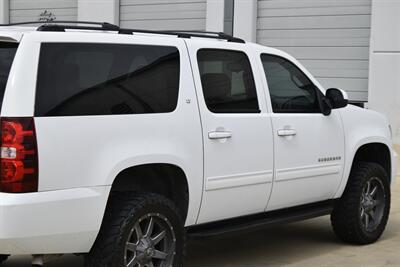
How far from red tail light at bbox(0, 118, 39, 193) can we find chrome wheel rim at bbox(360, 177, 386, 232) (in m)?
3.75

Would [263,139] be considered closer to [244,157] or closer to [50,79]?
[244,157]

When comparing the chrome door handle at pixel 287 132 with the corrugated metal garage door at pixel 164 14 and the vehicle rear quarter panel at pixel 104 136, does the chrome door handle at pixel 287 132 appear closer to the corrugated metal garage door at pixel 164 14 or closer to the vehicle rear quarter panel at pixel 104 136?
the vehicle rear quarter panel at pixel 104 136

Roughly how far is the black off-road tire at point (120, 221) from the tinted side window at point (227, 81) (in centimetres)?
93

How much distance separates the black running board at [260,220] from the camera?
17.2ft

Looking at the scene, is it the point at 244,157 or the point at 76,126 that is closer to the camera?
the point at 76,126

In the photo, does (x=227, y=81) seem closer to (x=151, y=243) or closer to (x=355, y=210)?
(x=151, y=243)

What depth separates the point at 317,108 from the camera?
632cm

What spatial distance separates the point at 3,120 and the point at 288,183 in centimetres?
267

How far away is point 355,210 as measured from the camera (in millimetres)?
6617

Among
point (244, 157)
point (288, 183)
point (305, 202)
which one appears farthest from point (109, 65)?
point (305, 202)

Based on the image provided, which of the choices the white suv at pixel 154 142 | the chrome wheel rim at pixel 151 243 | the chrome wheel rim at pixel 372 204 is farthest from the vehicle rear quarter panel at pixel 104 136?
the chrome wheel rim at pixel 372 204

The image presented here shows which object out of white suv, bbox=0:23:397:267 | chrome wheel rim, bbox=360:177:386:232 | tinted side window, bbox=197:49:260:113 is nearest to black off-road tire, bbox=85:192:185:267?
white suv, bbox=0:23:397:267

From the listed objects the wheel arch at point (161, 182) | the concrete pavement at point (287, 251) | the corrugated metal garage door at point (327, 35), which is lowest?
the concrete pavement at point (287, 251)

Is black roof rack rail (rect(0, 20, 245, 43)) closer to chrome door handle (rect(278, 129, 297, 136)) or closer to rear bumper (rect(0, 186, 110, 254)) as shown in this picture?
chrome door handle (rect(278, 129, 297, 136))
